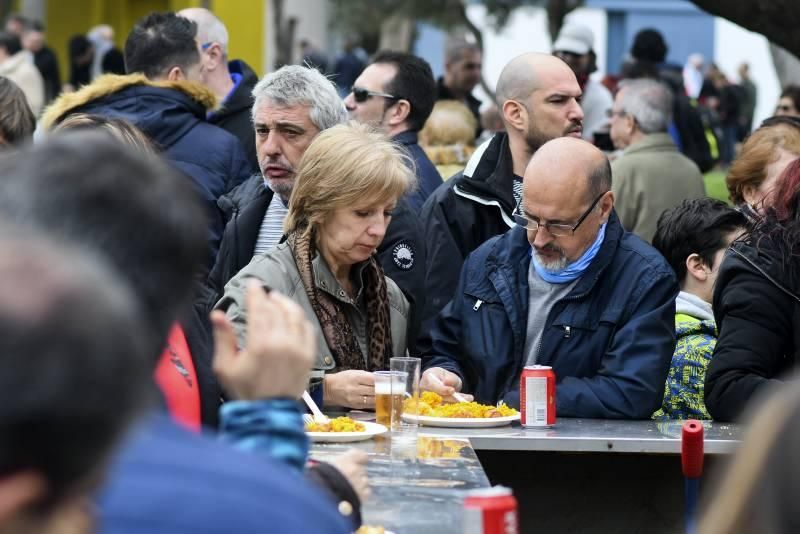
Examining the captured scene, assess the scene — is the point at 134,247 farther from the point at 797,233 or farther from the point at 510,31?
the point at 510,31

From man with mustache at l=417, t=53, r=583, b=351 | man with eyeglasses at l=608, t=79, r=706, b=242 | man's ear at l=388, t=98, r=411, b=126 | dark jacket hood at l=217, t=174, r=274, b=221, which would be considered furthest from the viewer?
man with eyeglasses at l=608, t=79, r=706, b=242

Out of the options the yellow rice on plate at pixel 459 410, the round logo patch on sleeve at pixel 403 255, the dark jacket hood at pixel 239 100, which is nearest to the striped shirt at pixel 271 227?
the round logo patch on sleeve at pixel 403 255

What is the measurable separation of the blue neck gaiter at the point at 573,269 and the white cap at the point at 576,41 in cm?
594

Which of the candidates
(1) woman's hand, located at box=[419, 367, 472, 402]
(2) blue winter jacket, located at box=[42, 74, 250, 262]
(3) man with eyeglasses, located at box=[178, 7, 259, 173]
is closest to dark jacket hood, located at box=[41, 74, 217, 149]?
(2) blue winter jacket, located at box=[42, 74, 250, 262]

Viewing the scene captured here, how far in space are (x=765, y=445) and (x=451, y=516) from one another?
1.86m

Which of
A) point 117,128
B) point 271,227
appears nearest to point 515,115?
point 271,227

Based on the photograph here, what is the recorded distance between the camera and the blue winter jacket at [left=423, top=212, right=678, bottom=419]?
5.07 metres

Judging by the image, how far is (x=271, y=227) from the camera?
19.5 feet

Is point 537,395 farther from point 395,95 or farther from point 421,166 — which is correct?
point 395,95

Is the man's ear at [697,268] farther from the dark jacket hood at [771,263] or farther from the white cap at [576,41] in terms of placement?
the white cap at [576,41]

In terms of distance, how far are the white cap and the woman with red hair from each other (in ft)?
20.0

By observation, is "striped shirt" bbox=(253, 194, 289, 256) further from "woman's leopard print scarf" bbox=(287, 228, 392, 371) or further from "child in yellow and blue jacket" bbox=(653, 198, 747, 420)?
"child in yellow and blue jacket" bbox=(653, 198, 747, 420)

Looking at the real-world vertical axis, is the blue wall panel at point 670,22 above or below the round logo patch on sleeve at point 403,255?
below

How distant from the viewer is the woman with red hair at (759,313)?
16.0 feet
